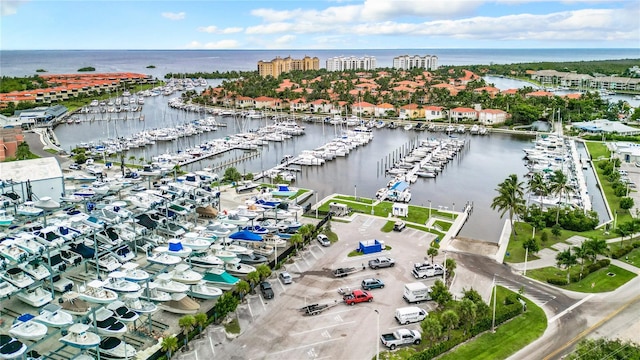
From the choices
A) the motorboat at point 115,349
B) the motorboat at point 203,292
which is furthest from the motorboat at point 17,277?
the motorboat at point 203,292

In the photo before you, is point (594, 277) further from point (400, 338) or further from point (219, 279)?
point (219, 279)

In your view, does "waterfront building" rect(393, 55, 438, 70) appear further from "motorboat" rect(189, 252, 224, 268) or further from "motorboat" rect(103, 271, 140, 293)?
"motorboat" rect(103, 271, 140, 293)

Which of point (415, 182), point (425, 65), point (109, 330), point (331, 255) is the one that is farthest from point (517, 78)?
point (109, 330)

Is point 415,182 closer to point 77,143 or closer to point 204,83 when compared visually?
point 77,143

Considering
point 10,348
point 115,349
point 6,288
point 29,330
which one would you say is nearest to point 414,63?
point 6,288

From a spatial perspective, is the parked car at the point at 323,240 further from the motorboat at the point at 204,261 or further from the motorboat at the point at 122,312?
the motorboat at the point at 122,312

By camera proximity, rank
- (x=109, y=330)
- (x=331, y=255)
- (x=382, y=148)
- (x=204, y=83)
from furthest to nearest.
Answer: (x=204, y=83) → (x=382, y=148) → (x=331, y=255) → (x=109, y=330)
